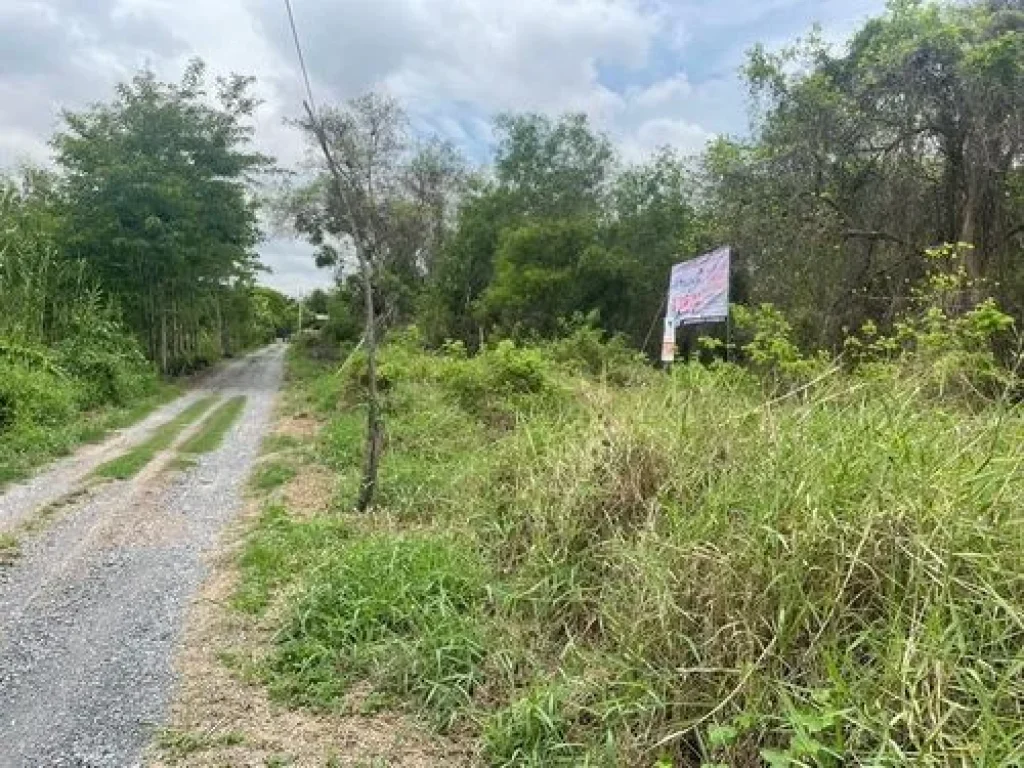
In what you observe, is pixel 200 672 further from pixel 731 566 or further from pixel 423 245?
pixel 423 245

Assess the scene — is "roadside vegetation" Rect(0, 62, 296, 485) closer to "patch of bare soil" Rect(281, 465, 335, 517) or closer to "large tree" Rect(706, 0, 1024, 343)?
"patch of bare soil" Rect(281, 465, 335, 517)

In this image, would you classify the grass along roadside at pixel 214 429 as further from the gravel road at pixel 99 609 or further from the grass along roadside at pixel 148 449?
the gravel road at pixel 99 609

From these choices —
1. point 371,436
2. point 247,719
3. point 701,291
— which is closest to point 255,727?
point 247,719

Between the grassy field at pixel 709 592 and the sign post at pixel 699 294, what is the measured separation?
9.28 ft

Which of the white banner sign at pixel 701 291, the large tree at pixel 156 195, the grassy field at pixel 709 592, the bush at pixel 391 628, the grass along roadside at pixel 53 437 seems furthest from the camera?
the large tree at pixel 156 195

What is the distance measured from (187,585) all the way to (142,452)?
5387 mm

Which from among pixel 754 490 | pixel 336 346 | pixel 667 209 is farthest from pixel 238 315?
pixel 754 490

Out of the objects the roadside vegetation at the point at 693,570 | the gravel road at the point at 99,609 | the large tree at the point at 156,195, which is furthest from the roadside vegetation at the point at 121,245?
the roadside vegetation at the point at 693,570

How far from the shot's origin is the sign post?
7.92 m

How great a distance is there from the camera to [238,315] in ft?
121

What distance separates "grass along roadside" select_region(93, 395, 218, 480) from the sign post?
18.8ft

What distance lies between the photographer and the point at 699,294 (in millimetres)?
8398

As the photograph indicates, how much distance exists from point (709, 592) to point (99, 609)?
347cm

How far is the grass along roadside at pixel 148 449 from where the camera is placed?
840cm
